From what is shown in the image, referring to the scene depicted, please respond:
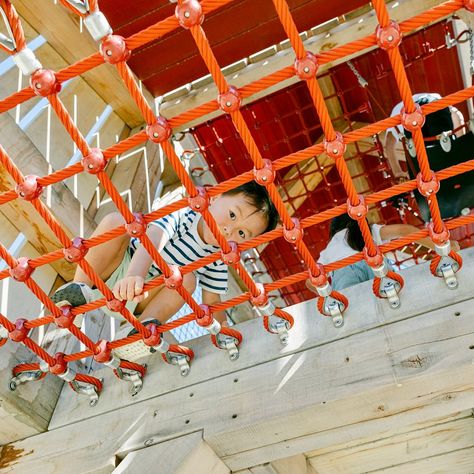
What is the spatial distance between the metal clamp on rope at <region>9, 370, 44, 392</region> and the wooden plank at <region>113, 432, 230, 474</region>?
26cm

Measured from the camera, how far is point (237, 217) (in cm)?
170

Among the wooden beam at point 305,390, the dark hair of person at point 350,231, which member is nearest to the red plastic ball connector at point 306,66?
the wooden beam at point 305,390

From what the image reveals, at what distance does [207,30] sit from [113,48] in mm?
1051

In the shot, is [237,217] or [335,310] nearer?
[335,310]

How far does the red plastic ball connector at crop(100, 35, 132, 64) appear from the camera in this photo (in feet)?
3.28

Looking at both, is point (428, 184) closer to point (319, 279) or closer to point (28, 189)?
point (319, 279)

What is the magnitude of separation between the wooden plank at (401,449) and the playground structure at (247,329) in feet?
1.19

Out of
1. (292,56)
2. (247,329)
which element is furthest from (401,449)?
(292,56)

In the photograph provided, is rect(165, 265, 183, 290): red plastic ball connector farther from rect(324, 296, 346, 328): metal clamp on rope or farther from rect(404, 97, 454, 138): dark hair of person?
rect(404, 97, 454, 138): dark hair of person

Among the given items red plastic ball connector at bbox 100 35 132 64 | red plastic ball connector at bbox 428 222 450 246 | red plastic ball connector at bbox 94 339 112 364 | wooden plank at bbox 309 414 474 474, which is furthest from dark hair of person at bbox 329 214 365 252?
red plastic ball connector at bbox 100 35 132 64

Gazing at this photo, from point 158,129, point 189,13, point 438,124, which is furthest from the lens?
point 438,124

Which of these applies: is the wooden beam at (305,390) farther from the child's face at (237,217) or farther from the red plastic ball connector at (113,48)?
the red plastic ball connector at (113,48)

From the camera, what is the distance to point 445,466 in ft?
5.34

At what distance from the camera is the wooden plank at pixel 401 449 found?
1.57m
